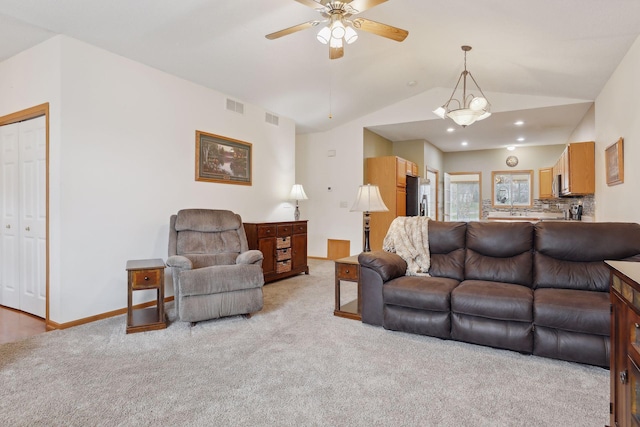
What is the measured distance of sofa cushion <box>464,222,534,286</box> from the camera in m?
3.22

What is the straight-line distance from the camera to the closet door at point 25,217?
11.6 ft

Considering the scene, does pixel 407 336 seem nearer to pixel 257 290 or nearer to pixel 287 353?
pixel 287 353

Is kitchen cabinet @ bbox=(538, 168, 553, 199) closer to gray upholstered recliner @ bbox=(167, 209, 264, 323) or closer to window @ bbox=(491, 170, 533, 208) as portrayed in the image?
window @ bbox=(491, 170, 533, 208)

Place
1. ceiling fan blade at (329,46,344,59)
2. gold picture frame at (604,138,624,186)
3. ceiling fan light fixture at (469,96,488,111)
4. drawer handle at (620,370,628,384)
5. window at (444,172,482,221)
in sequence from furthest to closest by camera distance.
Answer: window at (444,172,482,221), ceiling fan light fixture at (469,96,488,111), gold picture frame at (604,138,624,186), ceiling fan blade at (329,46,344,59), drawer handle at (620,370,628,384)

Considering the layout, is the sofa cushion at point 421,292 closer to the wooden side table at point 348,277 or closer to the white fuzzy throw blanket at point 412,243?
the white fuzzy throw blanket at point 412,243

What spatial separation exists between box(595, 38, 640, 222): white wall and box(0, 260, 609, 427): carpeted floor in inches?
77.2

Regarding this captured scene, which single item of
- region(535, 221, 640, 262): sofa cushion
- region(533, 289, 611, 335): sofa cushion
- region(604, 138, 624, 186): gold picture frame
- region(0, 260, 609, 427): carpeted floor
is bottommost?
region(0, 260, 609, 427): carpeted floor

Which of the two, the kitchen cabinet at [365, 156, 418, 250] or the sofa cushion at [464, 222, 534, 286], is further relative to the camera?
the kitchen cabinet at [365, 156, 418, 250]

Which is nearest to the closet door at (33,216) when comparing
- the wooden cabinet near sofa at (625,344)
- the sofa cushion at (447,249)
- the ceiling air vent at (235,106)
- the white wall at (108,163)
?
the white wall at (108,163)

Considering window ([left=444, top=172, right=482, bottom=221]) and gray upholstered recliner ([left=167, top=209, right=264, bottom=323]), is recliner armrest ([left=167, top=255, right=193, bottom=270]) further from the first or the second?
window ([left=444, top=172, right=482, bottom=221])

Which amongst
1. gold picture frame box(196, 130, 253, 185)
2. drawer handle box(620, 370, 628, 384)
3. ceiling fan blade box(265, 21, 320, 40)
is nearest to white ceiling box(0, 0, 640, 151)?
ceiling fan blade box(265, 21, 320, 40)

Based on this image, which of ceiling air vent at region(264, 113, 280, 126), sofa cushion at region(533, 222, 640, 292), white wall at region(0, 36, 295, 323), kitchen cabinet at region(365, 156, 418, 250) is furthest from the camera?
kitchen cabinet at region(365, 156, 418, 250)

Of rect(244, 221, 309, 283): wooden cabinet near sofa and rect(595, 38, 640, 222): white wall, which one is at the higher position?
rect(595, 38, 640, 222): white wall

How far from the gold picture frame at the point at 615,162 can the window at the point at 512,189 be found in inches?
215
